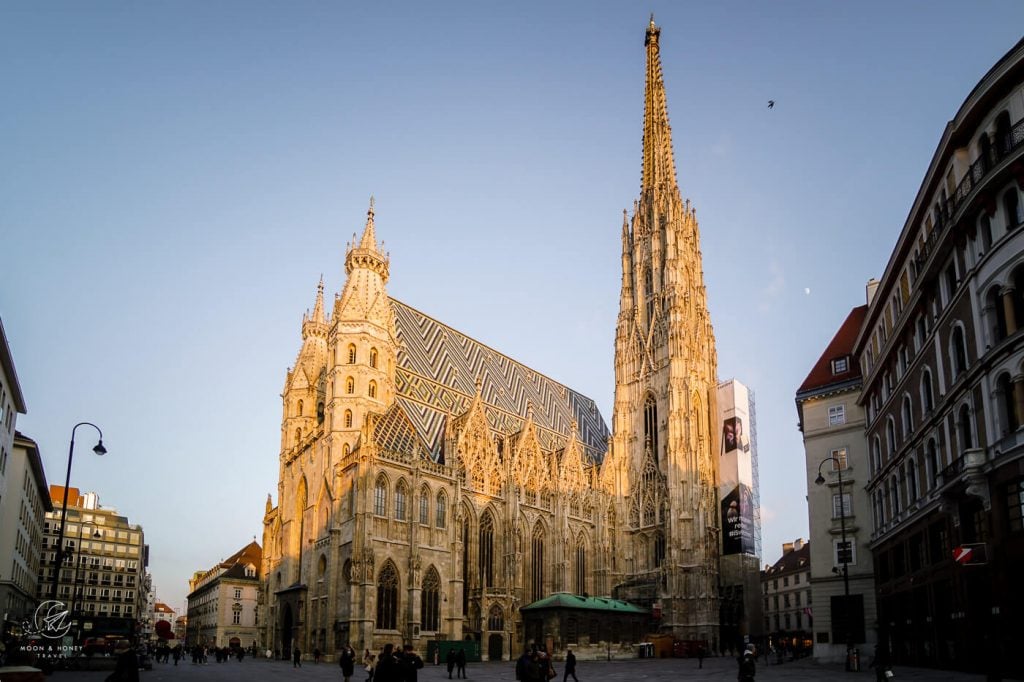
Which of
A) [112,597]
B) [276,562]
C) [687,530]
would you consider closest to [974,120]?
[687,530]

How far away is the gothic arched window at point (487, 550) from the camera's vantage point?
6194 centimetres

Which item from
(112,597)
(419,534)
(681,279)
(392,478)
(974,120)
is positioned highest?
(681,279)

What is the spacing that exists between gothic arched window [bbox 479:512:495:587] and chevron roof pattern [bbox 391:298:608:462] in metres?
6.72

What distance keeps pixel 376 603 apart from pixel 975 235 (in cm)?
4073

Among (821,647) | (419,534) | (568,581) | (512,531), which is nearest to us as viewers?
(821,647)

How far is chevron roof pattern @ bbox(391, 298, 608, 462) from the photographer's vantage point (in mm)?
65625

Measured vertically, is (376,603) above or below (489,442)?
below

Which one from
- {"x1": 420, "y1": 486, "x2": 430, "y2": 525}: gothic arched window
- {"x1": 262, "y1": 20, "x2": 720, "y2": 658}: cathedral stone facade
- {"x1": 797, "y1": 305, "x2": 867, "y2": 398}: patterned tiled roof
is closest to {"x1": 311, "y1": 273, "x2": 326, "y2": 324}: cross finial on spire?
{"x1": 262, "y1": 20, "x2": 720, "y2": 658}: cathedral stone facade

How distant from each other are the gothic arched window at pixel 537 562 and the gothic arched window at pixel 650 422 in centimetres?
1480

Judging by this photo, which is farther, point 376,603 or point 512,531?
point 512,531

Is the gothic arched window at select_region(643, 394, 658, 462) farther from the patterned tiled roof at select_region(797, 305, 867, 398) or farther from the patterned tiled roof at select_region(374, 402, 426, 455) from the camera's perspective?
the patterned tiled roof at select_region(797, 305, 867, 398)

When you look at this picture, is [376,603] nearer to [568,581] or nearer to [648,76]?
[568,581]

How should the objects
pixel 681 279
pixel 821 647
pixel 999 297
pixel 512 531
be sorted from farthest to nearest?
pixel 681 279 < pixel 512 531 < pixel 821 647 < pixel 999 297

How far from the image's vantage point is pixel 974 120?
80.9ft
